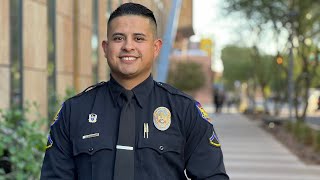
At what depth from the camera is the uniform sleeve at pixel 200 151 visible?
279 centimetres

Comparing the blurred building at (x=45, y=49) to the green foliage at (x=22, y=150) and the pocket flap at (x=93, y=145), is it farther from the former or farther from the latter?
the pocket flap at (x=93, y=145)

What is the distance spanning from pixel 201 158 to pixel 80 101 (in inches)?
22.3

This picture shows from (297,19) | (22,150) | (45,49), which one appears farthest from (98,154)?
(297,19)

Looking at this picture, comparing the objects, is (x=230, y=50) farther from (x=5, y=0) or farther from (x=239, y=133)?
(x=5, y=0)

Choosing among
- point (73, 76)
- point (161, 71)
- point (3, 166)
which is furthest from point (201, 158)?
point (161, 71)

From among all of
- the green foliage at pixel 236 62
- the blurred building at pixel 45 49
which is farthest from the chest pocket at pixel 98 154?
the green foliage at pixel 236 62

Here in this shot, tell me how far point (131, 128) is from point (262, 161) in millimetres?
12122

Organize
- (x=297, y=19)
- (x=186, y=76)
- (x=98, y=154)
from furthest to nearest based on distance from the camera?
(x=186, y=76) < (x=297, y=19) < (x=98, y=154)

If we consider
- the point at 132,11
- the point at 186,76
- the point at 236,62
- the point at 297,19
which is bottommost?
the point at 186,76

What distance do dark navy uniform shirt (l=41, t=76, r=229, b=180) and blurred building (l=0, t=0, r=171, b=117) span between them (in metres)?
6.49

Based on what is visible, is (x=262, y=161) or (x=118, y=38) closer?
(x=118, y=38)

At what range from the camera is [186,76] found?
2199 inches

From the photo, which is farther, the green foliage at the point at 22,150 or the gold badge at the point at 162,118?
the green foliage at the point at 22,150

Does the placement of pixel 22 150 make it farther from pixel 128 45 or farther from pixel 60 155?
pixel 128 45
